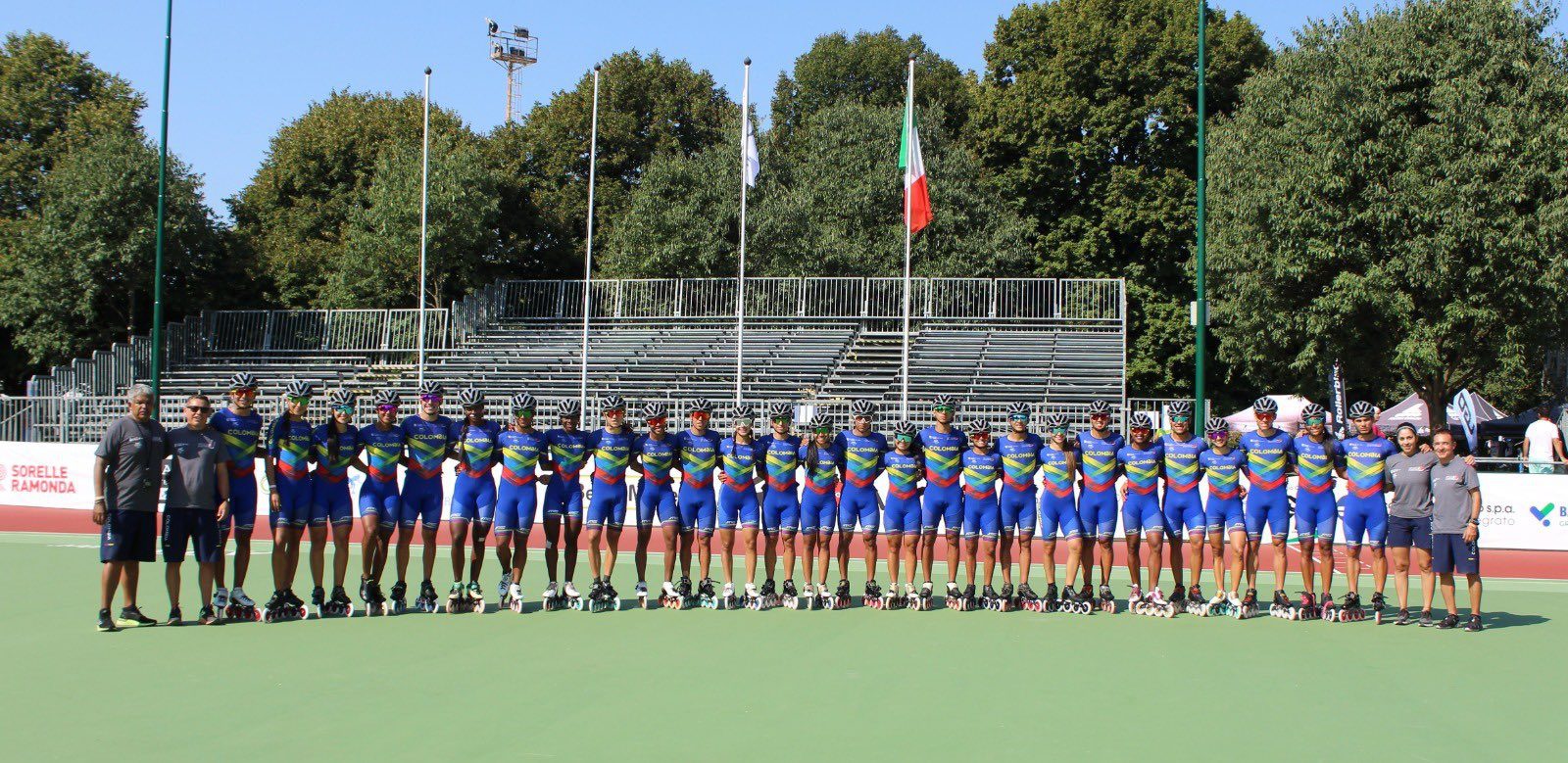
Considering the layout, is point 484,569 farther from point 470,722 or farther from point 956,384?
point 956,384

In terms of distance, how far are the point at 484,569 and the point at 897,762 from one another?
9.48 metres

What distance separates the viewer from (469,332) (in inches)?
1387

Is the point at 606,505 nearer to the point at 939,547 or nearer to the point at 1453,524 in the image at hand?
the point at 939,547

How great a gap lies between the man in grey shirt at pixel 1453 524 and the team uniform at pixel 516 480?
335 inches

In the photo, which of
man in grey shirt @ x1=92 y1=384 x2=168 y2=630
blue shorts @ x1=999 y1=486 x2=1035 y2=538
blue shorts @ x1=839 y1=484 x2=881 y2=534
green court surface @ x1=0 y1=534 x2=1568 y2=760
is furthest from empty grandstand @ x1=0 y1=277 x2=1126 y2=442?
man in grey shirt @ x1=92 y1=384 x2=168 y2=630

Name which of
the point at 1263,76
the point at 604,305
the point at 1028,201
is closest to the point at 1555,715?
→ the point at 1263,76

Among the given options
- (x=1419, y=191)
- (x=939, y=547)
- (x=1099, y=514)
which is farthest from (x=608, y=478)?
(x=1419, y=191)

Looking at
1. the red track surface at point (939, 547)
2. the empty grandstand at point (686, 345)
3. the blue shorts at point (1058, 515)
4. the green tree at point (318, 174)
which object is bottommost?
the red track surface at point (939, 547)

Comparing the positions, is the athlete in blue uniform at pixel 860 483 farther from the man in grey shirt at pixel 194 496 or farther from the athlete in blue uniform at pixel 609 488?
the man in grey shirt at pixel 194 496

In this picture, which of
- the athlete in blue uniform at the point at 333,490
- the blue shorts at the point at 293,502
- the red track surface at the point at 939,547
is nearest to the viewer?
the blue shorts at the point at 293,502

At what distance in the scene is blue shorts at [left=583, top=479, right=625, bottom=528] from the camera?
506 inches

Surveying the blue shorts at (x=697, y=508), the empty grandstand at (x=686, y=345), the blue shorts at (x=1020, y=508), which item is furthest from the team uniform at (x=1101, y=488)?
the empty grandstand at (x=686, y=345)

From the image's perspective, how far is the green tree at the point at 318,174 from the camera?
43938 millimetres

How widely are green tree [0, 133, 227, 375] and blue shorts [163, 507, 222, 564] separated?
25776 mm
